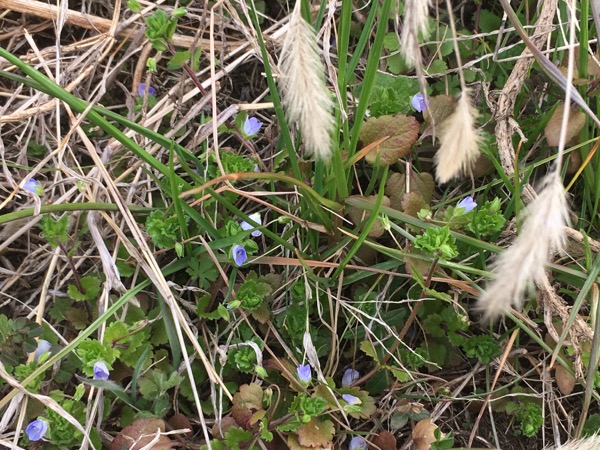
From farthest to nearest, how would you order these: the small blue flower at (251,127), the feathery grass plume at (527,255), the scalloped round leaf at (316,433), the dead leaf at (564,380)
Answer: the small blue flower at (251,127) < the dead leaf at (564,380) < the scalloped round leaf at (316,433) < the feathery grass plume at (527,255)

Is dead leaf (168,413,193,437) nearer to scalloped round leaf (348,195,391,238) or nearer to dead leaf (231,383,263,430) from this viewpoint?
dead leaf (231,383,263,430)

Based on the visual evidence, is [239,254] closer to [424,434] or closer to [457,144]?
Answer: [424,434]

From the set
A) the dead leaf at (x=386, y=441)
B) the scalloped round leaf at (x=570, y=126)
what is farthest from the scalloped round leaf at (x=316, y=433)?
the scalloped round leaf at (x=570, y=126)

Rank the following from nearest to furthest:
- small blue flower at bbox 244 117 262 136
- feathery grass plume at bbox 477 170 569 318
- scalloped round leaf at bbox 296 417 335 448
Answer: feathery grass plume at bbox 477 170 569 318, scalloped round leaf at bbox 296 417 335 448, small blue flower at bbox 244 117 262 136

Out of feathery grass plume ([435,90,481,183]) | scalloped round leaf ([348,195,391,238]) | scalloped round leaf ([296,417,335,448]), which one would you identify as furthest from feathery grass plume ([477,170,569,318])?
scalloped round leaf ([296,417,335,448])

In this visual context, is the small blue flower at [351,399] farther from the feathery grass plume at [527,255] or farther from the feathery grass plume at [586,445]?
the feathery grass plume at [527,255]

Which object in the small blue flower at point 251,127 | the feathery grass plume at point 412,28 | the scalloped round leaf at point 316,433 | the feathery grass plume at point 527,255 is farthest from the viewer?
the small blue flower at point 251,127

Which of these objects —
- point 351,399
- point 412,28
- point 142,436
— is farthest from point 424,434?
point 412,28
